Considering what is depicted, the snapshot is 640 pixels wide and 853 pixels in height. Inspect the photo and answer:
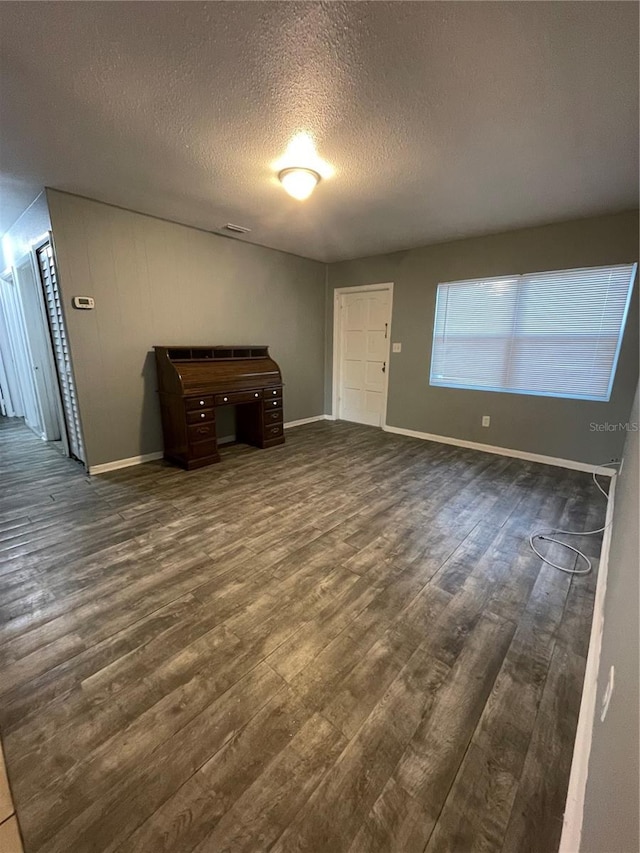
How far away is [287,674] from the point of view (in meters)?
1.40

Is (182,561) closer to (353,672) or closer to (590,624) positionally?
(353,672)

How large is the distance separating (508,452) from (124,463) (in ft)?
13.8

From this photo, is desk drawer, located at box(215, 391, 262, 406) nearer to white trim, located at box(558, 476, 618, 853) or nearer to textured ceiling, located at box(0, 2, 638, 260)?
textured ceiling, located at box(0, 2, 638, 260)

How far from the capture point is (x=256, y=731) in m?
1.20

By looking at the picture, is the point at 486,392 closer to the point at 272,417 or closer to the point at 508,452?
the point at 508,452

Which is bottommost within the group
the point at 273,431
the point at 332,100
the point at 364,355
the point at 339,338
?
the point at 273,431

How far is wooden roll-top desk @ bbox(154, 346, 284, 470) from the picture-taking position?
346 cm

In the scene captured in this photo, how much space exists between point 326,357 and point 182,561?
4.12 metres

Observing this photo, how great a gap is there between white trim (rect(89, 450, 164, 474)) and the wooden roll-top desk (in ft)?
0.42

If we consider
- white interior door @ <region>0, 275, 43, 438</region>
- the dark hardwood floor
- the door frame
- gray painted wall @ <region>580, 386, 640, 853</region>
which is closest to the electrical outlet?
gray painted wall @ <region>580, 386, 640, 853</region>

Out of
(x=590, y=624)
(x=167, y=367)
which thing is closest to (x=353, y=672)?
(x=590, y=624)

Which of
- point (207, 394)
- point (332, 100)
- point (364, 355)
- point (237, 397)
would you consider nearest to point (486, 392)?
point (364, 355)

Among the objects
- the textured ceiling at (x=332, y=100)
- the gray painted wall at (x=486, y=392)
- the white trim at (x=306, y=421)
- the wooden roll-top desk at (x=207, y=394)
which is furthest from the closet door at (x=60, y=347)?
the gray painted wall at (x=486, y=392)

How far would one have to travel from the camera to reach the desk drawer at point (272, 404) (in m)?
4.12
